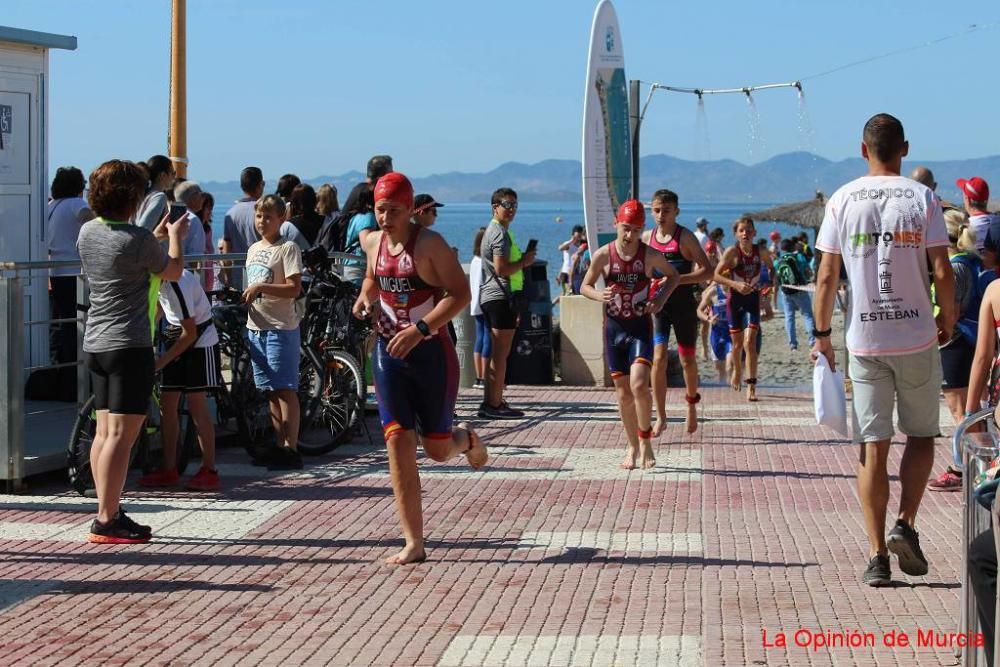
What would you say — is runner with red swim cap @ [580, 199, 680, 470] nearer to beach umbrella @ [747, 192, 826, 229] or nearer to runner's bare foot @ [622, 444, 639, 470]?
runner's bare foot @ [622, 444, 639, 470]

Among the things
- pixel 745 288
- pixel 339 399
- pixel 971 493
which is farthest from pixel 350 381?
pixel 971 493

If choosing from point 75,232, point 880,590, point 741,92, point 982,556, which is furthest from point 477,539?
point 741,92

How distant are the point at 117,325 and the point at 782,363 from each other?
18.8 m

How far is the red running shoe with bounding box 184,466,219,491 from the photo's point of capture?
9.21 m

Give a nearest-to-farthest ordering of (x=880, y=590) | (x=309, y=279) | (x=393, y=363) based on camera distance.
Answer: (x=880, y=590) → (x=393, y=363) → (x=309, y=279)

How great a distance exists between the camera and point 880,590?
6520mm

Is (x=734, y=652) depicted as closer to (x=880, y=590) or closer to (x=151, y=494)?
(x=880, y=590)

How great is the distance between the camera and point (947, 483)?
9.39 metres

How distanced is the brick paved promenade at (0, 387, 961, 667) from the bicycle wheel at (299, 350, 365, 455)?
31cm

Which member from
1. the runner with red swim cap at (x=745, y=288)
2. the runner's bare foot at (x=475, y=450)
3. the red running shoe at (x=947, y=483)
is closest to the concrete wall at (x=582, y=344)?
the runner with red swim cap at (x=745, y=288)

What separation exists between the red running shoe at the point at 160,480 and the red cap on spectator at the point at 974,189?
5118 mm

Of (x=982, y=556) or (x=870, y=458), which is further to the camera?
(x=870, y=458)

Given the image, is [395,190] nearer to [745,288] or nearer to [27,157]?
[27,157]

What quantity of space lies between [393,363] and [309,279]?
13.6ft
